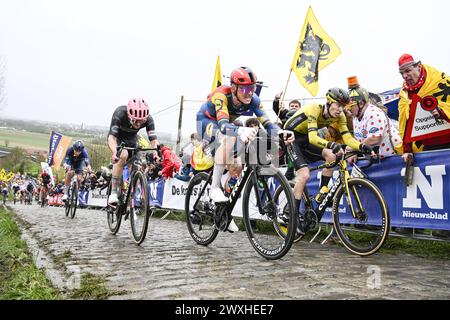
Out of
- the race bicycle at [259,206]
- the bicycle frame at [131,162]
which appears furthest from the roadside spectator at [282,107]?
the race bicycle at [259,206]

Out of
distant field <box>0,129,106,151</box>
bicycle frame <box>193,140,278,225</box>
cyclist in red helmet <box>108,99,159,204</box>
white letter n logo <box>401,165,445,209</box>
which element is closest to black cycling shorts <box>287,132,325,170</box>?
bicycle frame <box>193,140,278,225</box>

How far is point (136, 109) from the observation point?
21.8ft

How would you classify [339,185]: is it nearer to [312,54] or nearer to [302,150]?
[302,150]

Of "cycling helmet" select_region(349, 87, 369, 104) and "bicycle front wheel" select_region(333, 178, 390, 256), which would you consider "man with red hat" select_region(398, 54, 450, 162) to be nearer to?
"cycling helmet" select_region(349, 87, 369, 104)

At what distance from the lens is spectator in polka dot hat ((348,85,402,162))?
6523 mm

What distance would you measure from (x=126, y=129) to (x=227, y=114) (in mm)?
2720

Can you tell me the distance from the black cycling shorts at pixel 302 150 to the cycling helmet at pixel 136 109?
251 cm

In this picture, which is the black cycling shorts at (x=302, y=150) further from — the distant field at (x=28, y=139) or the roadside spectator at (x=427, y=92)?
the distant field at (x=28, y=139)

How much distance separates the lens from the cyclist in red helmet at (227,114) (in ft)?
17.0

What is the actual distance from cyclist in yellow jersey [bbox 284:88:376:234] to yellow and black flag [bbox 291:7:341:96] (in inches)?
170

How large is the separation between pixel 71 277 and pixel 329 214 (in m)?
4.56

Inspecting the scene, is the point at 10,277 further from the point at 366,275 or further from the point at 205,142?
the point at 366,275

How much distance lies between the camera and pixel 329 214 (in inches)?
276

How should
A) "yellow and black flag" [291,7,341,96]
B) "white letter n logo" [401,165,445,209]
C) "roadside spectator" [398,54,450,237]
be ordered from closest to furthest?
"white letter n logo" [401,165,445,209] → "roadside spectator" [398,54,450,237] → "yellow and black flag" [291,7,341,96]
